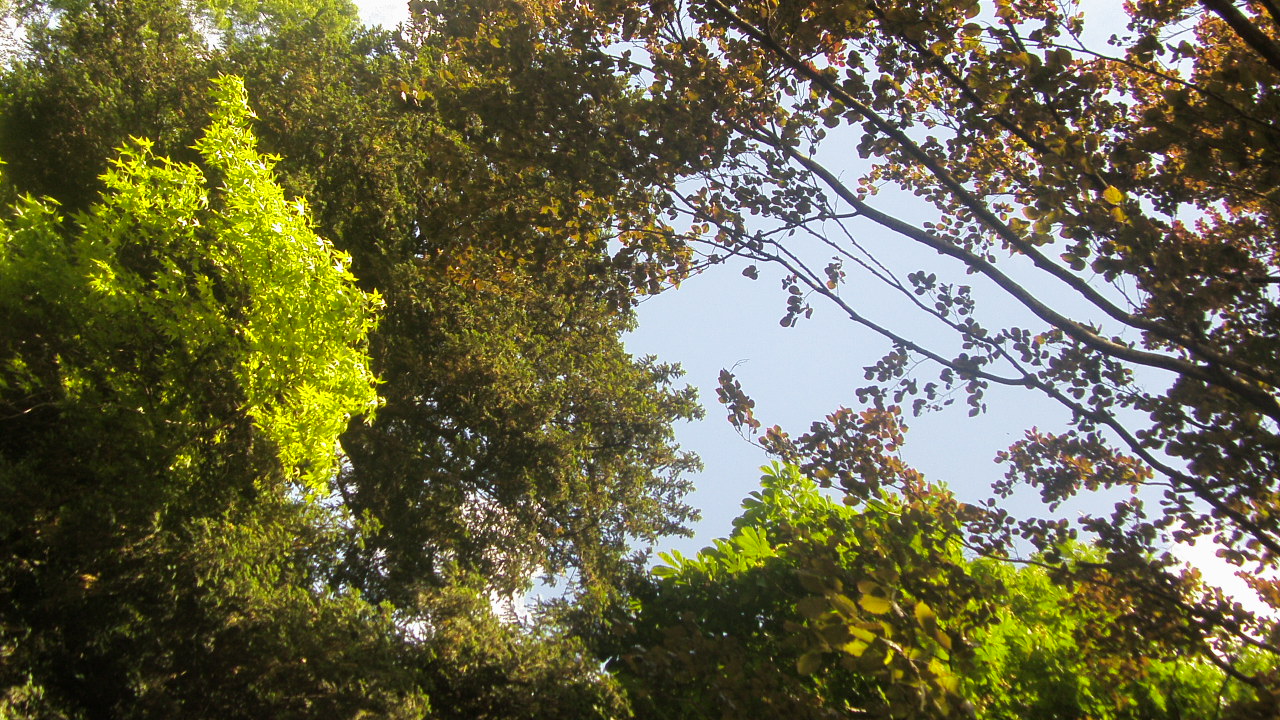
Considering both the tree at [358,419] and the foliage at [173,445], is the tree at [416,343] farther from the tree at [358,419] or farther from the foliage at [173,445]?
the foliage at [173,445]

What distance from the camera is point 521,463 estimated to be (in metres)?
9.27

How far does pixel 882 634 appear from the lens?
2227mm

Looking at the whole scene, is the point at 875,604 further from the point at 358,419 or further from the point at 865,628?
the point at 358,419

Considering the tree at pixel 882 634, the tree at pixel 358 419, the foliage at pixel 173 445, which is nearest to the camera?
the tree at pixel 882 634

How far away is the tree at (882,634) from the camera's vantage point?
2.20 metres

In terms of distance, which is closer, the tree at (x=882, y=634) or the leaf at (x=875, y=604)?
the leaf at (x=875, y=604)

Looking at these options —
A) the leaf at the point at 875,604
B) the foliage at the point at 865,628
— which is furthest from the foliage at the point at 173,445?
A: the leaf at the point at 875,604

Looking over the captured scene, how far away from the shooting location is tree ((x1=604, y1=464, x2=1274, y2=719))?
86.6 inches

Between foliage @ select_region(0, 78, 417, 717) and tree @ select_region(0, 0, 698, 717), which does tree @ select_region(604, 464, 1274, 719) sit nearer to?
tree @ select_region(0, 0, 698, 717)

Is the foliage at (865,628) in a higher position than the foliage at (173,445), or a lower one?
lower

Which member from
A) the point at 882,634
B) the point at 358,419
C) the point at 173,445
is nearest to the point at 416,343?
the point at 358,419

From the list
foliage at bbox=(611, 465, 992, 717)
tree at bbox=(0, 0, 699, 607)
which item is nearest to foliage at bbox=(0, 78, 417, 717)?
tree at bbox=(0, 0, 699, 607)

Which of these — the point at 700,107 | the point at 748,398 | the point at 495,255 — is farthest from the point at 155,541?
the point at 700,107

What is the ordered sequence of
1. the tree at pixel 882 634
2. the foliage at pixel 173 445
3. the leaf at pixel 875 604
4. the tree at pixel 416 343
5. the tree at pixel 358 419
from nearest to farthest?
the leaf at pixel 875 604, the tree at pixel 882 634, the tree at pixel 358 419, the foliage at pixel 173 445, the tree at pixel 416 343
